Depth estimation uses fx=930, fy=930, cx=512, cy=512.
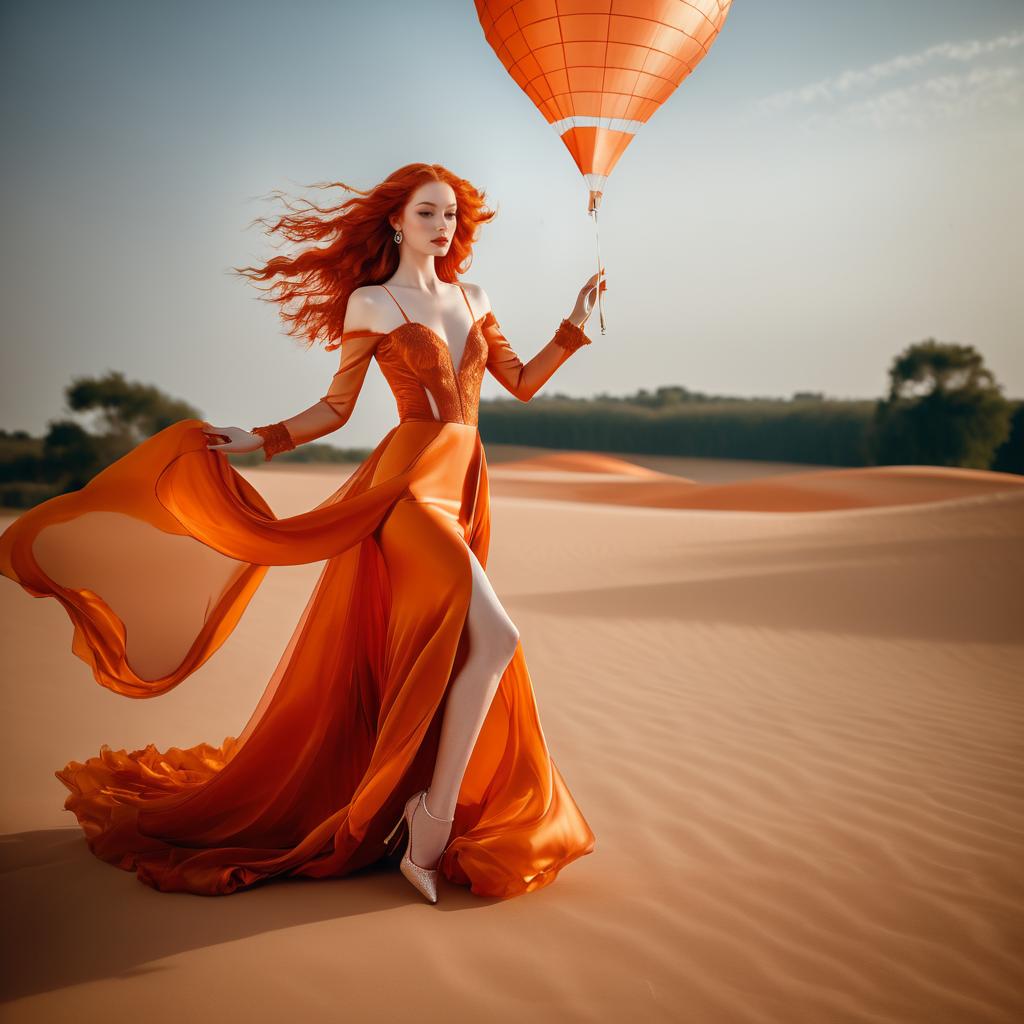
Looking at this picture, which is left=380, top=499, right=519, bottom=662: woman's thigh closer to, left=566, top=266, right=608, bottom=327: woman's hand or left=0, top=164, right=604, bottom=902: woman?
left=0, top=164, right=604, bottom=902: woman

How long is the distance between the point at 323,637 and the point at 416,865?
2.83 feet

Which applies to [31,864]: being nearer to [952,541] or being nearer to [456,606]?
[456,606]

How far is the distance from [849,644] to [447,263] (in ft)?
18.5

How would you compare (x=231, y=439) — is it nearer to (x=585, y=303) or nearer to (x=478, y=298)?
(x=478, y=298)

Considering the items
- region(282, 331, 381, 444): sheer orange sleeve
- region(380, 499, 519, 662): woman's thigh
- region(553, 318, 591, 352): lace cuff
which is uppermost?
region(553, 318, 591, 352): lace cuff

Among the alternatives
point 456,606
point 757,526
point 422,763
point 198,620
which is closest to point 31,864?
point 198,620

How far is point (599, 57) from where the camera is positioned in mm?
3953

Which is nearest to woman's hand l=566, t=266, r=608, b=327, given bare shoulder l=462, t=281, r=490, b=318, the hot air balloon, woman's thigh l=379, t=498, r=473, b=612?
bare shoulder l=462, t=281, r=490, b=318

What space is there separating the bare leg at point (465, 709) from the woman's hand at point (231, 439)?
2.89 feet

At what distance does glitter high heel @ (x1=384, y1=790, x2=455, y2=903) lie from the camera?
2.90 meters

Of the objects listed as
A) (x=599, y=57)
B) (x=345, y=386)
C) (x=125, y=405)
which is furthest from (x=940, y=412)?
(x=345, y=386)

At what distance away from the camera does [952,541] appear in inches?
451

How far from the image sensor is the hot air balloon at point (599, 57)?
3.92 meters

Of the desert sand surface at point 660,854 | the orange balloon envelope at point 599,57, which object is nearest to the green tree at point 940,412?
the desert sand surface at point 660,854
